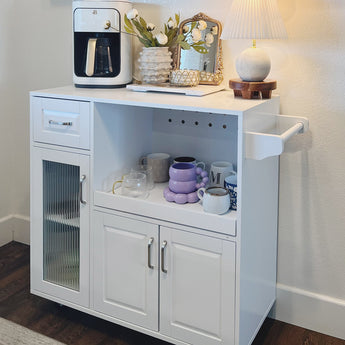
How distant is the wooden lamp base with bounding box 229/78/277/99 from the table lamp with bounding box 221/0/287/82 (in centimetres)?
3

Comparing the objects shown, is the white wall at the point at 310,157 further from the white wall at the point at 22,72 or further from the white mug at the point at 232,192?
the white wall at the point at 22,72

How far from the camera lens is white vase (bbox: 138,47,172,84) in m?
2.15

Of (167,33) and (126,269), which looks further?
(167,33)

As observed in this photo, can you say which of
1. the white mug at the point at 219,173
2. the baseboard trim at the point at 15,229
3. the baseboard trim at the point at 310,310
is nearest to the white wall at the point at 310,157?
the baseboard trim at the point at 310,310

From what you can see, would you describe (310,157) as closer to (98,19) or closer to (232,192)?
(232,192)

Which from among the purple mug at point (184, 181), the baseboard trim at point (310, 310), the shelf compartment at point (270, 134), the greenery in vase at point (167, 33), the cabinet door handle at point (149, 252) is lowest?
the baseboard trim at point (310, 310)

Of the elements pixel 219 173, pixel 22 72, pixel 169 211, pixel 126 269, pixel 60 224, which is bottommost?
pixel 126 269

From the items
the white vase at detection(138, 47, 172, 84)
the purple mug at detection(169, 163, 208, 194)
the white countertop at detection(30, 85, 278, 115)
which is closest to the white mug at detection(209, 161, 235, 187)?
the purple mug at detection(169, 163, 208, 194)

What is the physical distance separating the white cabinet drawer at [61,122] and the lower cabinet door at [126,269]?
0.32 metres

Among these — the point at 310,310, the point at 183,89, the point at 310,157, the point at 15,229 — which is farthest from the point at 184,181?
the point at 15,229

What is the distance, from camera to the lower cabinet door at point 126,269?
196 centimetres

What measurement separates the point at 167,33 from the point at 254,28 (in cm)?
45

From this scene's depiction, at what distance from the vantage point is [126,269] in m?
2.02

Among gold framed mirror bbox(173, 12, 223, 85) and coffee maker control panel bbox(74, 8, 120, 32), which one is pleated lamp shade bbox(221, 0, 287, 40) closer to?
gold framed mirror bbox(173, 12, 223, 85)
